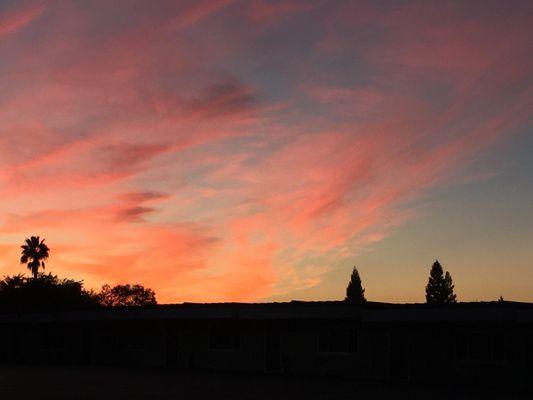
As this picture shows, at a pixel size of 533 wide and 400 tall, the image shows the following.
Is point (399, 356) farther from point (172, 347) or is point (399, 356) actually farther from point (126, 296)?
point (126, 296)

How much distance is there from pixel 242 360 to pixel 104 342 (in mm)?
11940

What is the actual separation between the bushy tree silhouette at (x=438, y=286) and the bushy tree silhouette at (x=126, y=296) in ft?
158

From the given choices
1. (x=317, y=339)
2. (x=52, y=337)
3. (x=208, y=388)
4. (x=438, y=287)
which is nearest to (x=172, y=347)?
(x=317, y=339)

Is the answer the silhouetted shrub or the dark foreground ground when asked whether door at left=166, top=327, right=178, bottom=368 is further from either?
the silhouetted shrub

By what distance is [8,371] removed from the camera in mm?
35719

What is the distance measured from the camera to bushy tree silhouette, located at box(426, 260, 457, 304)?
11250 cm

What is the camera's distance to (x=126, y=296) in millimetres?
127375

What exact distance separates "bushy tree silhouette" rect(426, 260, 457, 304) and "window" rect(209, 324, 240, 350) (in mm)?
79046

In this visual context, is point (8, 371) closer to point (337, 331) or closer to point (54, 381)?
point (54, 381)

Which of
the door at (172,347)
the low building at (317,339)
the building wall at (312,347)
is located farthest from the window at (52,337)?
the door at (172,347)

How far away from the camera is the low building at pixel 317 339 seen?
1137 inches

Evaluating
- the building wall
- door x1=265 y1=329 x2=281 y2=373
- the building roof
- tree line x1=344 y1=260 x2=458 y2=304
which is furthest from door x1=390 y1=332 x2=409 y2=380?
tree line x1=344 y1=260 x2=458 y2=304

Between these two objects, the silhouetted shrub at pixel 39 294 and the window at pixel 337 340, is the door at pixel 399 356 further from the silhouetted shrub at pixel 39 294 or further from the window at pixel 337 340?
the silhouetted shrub at pixel 39 294

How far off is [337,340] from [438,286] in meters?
83.1
